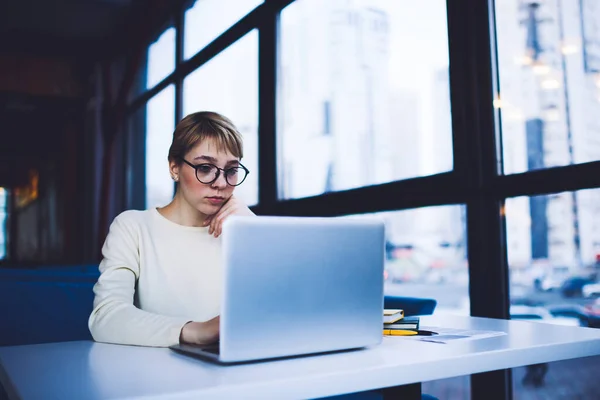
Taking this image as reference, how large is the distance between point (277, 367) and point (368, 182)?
1946 mm

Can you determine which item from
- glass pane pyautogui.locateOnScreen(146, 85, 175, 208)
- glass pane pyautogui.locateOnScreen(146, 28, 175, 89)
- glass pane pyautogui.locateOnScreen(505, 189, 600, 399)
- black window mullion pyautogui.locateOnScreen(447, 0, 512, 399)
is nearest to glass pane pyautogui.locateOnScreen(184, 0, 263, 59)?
glass pane pyautogui.locateOnScreen(146, 28, 175, 89)

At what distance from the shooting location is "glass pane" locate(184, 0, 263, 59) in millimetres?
3936

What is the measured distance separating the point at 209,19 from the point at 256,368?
3.95 meters

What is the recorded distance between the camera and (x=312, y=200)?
123 inches

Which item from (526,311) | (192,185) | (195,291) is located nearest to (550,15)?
(526,311)

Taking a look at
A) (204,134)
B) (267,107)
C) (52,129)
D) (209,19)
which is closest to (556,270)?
(204,134)

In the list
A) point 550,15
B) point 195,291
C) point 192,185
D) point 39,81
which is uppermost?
point 39,81

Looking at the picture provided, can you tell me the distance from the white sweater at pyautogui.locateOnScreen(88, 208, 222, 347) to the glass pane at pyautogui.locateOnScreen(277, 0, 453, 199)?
1.20 metres

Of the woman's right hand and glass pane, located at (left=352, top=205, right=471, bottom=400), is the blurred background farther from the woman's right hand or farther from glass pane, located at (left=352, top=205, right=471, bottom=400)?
the woman's right hand

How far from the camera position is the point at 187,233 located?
5.36ft

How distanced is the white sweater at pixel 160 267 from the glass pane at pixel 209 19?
2.46 metres

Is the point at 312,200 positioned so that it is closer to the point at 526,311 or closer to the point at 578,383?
the point at 526,311

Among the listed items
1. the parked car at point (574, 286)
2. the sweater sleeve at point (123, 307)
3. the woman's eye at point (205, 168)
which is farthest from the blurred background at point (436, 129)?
the sweater sleeve at point (123, 307)

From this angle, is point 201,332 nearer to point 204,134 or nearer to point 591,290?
point 204,134
